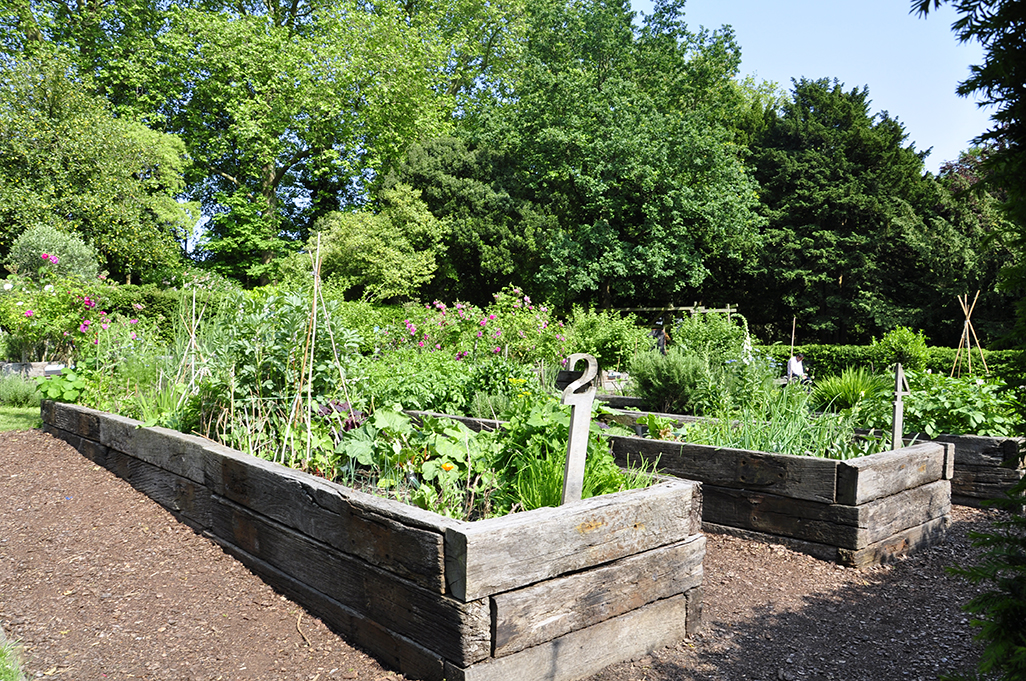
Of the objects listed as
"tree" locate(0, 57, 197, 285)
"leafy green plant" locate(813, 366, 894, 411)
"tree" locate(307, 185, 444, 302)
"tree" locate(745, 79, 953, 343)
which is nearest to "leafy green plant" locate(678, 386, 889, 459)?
"leafy green plant" locate(813, 366, 894, 411)

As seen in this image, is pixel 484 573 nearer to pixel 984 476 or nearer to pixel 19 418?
pixel 984 476

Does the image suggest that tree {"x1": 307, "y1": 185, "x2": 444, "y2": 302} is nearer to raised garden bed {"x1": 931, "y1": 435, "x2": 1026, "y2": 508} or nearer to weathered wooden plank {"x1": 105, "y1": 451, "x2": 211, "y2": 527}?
weathered wooden plank {"x1": 105, "y1": 451, "x2": 211, "y2": 527}

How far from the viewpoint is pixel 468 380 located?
5.93 meters

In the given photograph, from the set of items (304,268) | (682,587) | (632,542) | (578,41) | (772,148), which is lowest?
(682,587)

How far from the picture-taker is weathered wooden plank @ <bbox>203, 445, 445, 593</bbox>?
2.33 metres

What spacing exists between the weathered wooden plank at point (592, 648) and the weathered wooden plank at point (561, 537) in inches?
9.3

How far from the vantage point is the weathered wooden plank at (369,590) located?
7.25ft

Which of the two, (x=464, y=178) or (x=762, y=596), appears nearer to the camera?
(x=762, y=596)

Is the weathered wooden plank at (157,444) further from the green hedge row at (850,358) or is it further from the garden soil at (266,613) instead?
the green hedge row at (850,358)

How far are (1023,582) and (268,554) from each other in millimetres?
2803

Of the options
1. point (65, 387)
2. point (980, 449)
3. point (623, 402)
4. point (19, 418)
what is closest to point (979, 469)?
point (980, 449)

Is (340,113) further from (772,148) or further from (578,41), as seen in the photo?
(772,148)

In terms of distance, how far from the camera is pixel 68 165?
15273 mm

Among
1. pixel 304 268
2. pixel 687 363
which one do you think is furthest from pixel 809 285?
pixel 687 363
